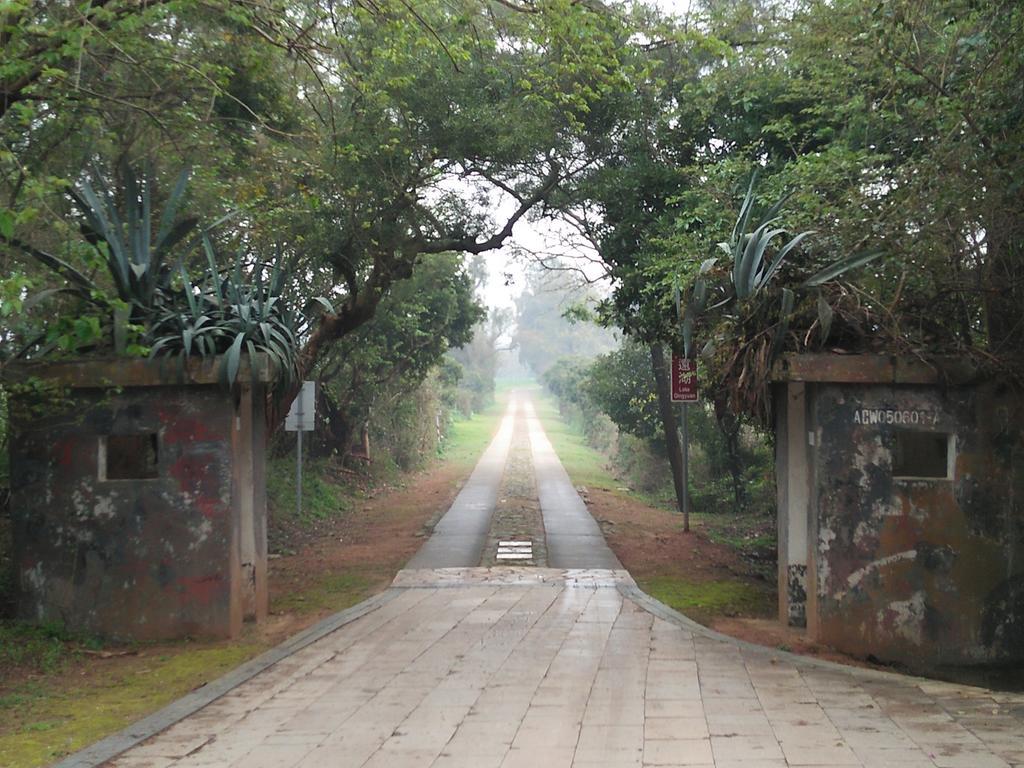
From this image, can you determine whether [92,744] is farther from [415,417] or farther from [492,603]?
[415,417]

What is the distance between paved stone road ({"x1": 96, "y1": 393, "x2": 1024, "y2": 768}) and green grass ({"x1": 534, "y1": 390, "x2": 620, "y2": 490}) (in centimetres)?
1723

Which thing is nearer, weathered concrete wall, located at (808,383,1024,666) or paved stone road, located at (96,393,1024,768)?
paved stone road, located at (96,393,1024,768)

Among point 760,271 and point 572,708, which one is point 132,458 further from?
point 760,271

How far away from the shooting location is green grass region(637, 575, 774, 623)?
35.7 ft

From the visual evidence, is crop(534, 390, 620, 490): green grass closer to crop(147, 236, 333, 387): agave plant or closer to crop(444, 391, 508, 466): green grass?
crop(444, 391, 508, 466): green grass

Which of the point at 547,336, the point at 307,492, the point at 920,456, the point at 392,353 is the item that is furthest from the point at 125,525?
the point at 547,336

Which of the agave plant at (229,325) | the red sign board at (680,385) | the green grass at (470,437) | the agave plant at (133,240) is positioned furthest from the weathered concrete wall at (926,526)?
the green grass at (470,437)

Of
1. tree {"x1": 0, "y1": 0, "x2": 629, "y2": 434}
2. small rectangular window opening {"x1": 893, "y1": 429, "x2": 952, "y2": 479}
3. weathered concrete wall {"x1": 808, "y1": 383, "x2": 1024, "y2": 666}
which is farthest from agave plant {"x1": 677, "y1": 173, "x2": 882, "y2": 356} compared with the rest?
tree {"x1": 0, "y1": 0, "x2": 629, "y2": 434}

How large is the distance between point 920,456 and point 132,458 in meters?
7.77

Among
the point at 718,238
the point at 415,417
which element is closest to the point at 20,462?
the point at 718,238

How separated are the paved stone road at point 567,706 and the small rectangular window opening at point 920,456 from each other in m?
2.22

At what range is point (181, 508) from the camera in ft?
29.8

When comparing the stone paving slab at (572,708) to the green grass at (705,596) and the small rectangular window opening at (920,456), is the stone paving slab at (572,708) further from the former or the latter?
the small rectangular window opening at (920,456)

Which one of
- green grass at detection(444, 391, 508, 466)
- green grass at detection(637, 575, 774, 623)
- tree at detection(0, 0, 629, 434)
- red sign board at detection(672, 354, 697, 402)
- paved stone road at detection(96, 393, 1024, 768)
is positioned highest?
tree at detection(0, 0, 629, 434)
